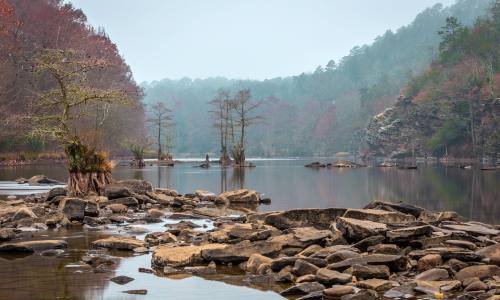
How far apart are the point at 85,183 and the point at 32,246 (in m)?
11.4

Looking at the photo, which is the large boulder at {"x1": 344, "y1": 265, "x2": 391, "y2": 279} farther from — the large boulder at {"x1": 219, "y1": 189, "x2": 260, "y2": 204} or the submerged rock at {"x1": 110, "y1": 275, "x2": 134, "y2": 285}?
the large boulder at {"x1": 219, "y1": 189, "x2": 260, "y2": 204}

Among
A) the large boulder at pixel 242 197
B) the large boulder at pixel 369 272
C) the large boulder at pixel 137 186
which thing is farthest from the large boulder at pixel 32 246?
the large boulder at pixel 242 197

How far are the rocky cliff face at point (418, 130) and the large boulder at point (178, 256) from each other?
247 ft

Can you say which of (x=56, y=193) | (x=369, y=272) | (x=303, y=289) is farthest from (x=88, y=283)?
(x=56, y=193)

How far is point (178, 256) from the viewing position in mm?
11344

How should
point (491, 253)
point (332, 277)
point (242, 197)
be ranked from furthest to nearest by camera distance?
point (242, 197)
point (491, 253)
point (332, 277)

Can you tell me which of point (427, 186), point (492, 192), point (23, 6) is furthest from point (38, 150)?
point (492, 192)

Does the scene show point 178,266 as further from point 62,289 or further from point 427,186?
point 427,186

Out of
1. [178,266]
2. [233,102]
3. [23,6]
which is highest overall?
[23,6]

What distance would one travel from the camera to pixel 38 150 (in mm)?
72250

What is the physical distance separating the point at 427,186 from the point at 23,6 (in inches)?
2548

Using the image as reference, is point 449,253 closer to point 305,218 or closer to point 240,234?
point 240,234

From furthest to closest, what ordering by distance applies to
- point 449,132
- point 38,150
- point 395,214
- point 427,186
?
point 449,132 < point 38,150 < point 427,186 < point 395,214

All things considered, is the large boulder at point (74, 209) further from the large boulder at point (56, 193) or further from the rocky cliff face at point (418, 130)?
the rocky cliff face at point (418, 130)
